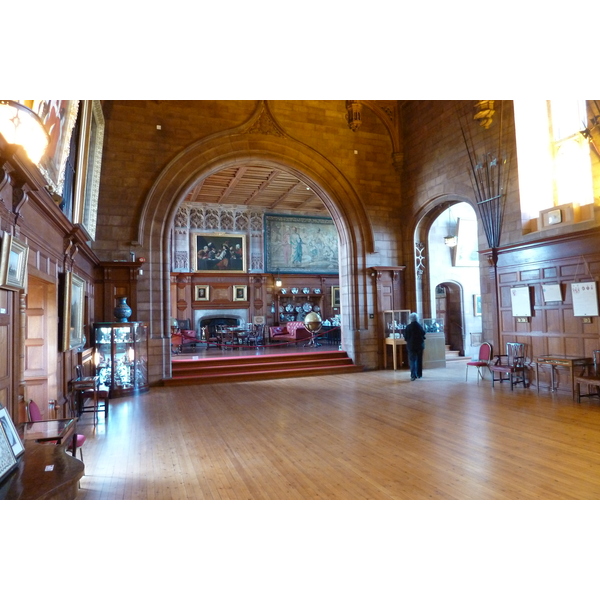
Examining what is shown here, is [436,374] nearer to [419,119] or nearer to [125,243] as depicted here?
[419,119]

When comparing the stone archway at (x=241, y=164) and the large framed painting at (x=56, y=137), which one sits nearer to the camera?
the large framed painting at (x=56, y=137)

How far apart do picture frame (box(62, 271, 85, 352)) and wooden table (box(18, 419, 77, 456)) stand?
2.14 meters

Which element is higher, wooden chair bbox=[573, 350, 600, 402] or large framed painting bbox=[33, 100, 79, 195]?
large framed painting bbox=[33, 100, 79, 195]

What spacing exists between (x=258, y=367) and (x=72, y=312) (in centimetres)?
507

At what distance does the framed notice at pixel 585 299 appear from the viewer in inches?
274

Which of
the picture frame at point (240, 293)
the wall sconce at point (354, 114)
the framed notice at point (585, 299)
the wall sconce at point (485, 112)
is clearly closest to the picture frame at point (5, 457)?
the framed notice at point (585, 299)

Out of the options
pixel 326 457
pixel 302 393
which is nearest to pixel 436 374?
pixel 302 393

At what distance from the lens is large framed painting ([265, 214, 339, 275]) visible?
59.3 ft

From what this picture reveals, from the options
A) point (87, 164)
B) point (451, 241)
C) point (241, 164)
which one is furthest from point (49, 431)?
point (451, 241)

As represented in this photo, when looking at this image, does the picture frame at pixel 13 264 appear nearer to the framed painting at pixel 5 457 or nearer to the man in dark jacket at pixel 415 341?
the framed painting at pixel 5 457

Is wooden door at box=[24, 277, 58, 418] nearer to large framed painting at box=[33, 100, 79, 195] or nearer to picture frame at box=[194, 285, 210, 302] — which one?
large framed painting at box=[33, 100, 79, 195]

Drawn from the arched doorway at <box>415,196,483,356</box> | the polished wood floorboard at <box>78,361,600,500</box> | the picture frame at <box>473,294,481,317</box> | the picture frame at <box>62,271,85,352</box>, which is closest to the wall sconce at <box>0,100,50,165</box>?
the picture frame at <box>62,271,85,352</box>

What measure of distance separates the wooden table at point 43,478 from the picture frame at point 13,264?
1454 mm

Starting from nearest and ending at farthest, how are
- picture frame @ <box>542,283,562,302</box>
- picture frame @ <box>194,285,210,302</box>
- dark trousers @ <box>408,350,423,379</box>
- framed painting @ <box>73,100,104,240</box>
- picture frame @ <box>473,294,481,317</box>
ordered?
framed painting @ <box>73,100,104,240</box>, picture frame @ <box>542,283,562,302</box>, dark trousers @ <box>408,350,423,379</box>, picture frame @ <box>473,294,481,317</box>, picture frame @ <box>194,285,210,302</box>
